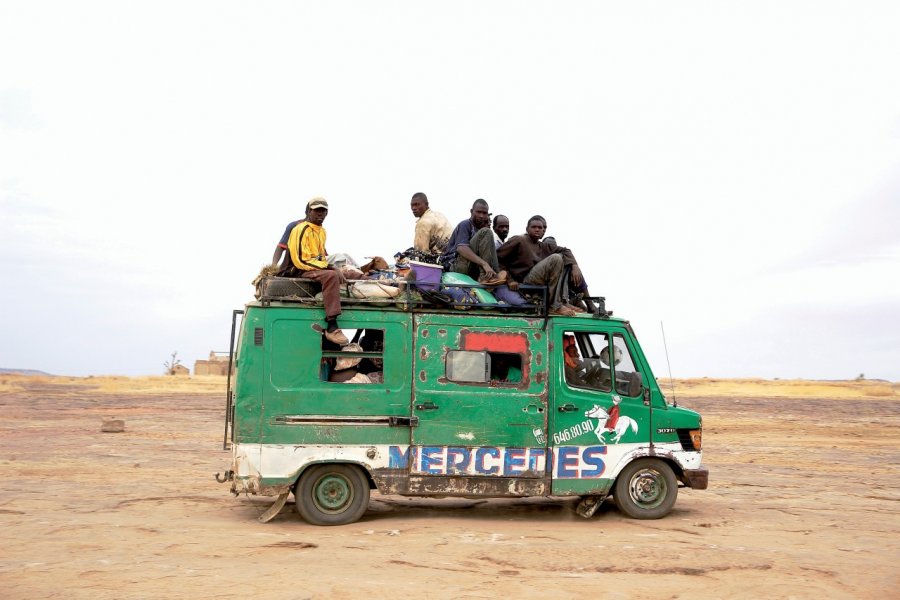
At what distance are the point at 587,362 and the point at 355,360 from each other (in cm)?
279

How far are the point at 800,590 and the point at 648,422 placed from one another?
133 inches

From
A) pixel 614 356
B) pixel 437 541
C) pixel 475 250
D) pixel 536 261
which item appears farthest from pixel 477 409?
pixel 536 261

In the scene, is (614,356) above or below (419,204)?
below

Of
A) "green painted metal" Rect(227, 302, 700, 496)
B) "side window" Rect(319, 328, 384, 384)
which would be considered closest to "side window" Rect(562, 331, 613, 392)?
"green painted metal" Rect(227, 302, 700, 496)

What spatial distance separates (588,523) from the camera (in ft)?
34.5

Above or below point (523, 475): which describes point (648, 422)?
above

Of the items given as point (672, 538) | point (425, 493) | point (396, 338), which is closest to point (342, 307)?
point (396, 338)

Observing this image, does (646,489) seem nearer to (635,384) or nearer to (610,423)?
(610,423)

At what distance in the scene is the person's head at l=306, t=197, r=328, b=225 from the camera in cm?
1059

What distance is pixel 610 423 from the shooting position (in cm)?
1059

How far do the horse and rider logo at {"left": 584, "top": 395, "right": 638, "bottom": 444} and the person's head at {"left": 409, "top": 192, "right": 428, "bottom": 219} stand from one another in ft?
11.9

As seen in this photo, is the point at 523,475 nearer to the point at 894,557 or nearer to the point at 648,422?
the point at 648,422

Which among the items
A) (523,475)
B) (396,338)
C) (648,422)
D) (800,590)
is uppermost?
(396,338)

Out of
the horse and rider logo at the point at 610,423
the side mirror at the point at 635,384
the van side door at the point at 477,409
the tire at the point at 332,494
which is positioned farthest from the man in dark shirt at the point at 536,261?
the tire at the point at 332,494
